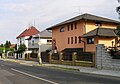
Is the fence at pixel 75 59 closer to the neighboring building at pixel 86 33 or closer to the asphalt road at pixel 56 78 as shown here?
the neighboring building at pixel 86 33

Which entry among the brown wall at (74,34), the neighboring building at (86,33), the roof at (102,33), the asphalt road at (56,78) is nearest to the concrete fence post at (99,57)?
the asphalt road at (56,78)

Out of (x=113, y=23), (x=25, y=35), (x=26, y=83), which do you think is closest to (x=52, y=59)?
(x=113, y=23)

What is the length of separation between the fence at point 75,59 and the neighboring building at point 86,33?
518 centimetres

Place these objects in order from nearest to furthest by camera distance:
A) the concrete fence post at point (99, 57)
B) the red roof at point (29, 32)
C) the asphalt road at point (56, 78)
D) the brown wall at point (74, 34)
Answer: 1. the asphalt road at point (56, 78)
2. the concrete fence post at point (99, 57)
3. the brown wall at point (74, 34)
4. the red roof at point (29, 32)

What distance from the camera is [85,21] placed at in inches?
1838

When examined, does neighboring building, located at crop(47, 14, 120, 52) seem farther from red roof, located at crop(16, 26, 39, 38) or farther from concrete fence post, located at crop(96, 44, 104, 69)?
red roof, located at crop(16, 26, 39, 38)

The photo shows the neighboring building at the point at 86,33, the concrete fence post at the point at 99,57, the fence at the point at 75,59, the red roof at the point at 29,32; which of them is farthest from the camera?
the red roof at the point at 29,32

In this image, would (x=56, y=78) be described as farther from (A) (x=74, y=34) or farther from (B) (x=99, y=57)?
(A) (x=74, y=34)

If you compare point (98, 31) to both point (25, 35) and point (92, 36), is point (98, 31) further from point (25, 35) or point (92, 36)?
point (25, 35)

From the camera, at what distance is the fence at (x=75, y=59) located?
32.3 m

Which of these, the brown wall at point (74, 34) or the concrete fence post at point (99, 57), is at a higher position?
the brown wall at point (74, 34)

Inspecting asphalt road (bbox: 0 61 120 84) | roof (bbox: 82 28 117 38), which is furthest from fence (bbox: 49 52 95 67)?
asphalt road (bbox: 0 61 120 84)

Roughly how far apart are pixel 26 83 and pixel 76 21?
107 ft

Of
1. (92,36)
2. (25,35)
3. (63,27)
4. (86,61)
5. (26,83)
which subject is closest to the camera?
(26,83)
